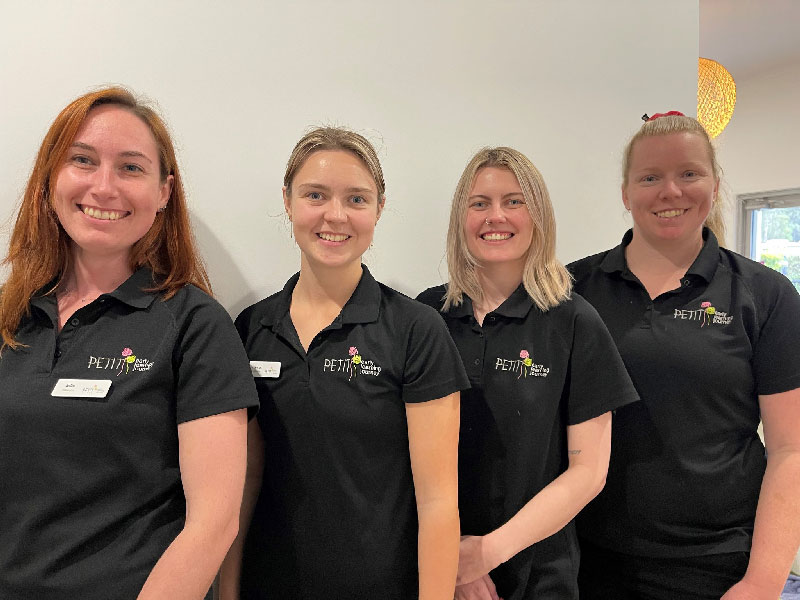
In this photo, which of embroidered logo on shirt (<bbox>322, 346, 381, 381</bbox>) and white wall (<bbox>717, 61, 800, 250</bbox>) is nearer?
embroidered logo on shirt (<bbox>322, 346, 381, 381</bbox>)

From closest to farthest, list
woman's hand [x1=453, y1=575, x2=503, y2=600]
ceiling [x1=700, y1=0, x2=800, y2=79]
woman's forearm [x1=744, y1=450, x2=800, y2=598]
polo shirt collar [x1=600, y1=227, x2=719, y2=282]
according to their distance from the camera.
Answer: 1. woman's hand [x1=453, y1=575, x2=503, y2=600]
2. woman's forearm [x1=744, y1=450, x2=800, y2=598]
3. polo shirt collar [x1=600, y1=227, x2=719, y2=282]
4. ceiling [x1=700, y1=0, x2=800, y2=79]

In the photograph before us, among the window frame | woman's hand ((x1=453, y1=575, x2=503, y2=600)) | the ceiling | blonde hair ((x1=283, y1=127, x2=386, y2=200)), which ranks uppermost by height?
the ceiling

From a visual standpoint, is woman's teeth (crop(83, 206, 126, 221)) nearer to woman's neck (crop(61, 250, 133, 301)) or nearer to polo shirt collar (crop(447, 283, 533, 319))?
woman's neck (crop(61, 250, 133, 301))

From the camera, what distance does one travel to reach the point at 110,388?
1.17m

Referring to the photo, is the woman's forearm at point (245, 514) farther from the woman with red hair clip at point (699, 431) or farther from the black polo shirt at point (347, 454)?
the woman with red hair clip at point (699, 431)

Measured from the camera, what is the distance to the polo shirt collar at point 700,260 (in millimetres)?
1706

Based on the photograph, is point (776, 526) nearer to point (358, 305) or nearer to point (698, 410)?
point (698, 410)

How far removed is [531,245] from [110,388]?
3.36ft

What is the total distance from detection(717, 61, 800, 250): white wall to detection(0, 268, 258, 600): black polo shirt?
16.8 feet

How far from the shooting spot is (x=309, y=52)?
1.83 metres

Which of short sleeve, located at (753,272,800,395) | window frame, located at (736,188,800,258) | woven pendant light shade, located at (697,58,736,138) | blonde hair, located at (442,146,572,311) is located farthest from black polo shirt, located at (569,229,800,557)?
window frame, located at (736,188,800,258)

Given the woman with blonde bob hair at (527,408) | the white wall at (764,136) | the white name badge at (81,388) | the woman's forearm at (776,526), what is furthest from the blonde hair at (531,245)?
the white wall at (764,136)

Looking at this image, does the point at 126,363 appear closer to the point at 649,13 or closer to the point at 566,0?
the point at 566,0

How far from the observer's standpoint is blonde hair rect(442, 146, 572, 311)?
1.56m
